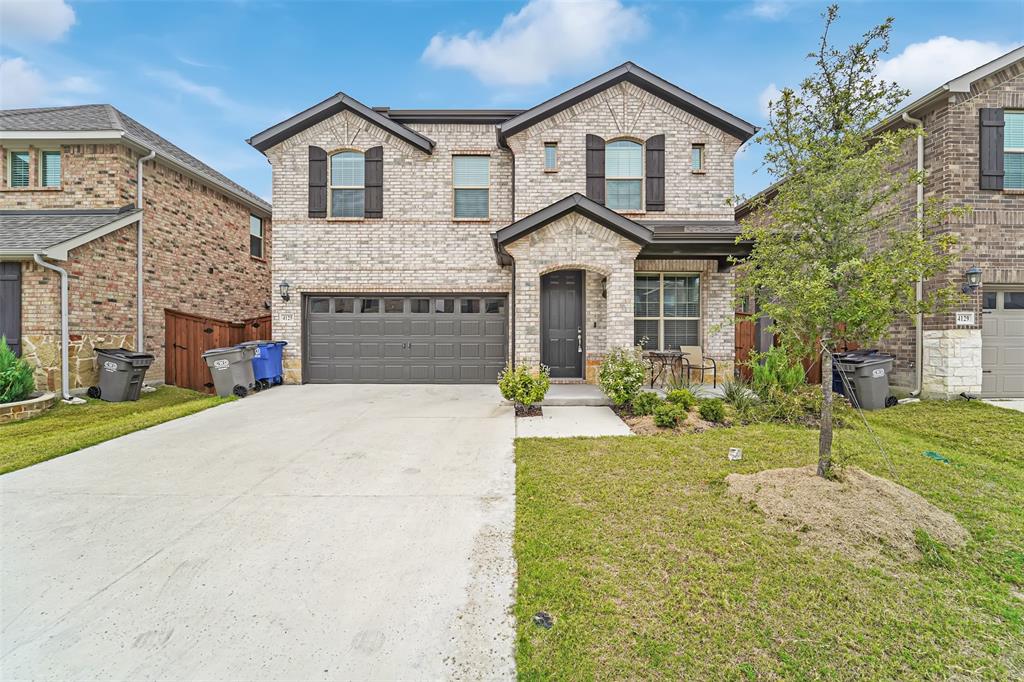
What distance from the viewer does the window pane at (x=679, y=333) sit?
31.7 ft

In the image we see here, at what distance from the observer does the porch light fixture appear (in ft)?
25.4

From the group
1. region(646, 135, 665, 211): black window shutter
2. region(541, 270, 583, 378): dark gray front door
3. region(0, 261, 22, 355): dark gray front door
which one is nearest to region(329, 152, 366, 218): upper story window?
region(541, 270, 583, 378): dark gray front door

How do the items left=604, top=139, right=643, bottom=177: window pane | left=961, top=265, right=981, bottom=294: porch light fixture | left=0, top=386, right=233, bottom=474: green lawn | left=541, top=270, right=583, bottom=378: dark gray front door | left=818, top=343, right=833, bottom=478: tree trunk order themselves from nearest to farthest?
left=818, top=343, right=833, bottom=478: tree trunk
left=0, top=386, right=233, bottom=474: green lawn
left=961, top=265, right=981, bottom=294: porch light fixture
left=541, top=270, right=583, bottom=378: dark gray front door
left=604, top=139, right=643, bottom=177: window pane

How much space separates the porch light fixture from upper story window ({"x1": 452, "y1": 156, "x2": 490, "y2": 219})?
10.3 meters

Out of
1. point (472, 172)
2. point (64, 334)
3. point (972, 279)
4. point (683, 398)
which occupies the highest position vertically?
point (472, 172)

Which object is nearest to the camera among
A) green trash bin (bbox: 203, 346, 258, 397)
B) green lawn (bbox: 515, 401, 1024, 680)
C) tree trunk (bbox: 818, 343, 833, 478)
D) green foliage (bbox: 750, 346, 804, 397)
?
green lawn (bbox: 515, 401, 1024, 680)

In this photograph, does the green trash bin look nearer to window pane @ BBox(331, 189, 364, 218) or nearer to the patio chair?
window pane @ BBox(331, 189, 364, 218)

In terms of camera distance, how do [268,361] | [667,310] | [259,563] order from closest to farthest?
[259,563] < [667,310] < [268,361]

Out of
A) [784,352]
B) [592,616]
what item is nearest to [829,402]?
[784,352]

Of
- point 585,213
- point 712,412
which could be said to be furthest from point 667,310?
point 712,412

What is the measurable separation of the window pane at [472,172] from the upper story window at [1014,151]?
11.0 m

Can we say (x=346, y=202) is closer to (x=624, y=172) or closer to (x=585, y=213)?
(x=585, y=213)

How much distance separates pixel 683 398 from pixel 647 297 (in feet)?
12.5

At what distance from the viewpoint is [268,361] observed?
979cm
